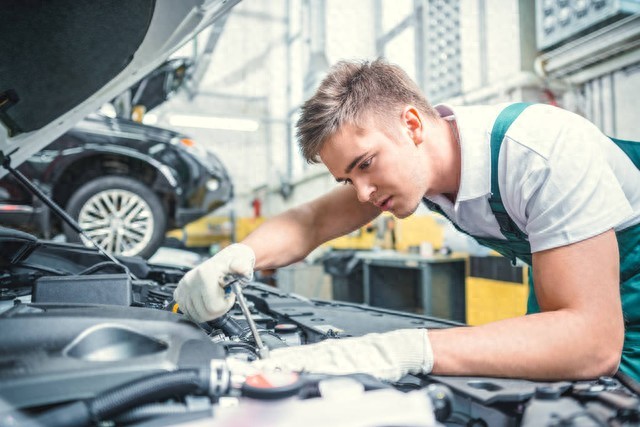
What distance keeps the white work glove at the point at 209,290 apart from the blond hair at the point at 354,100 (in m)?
0.31

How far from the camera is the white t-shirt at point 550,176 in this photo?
2.55 ft

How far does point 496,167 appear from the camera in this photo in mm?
925

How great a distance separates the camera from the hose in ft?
1.42

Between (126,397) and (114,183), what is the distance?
2.69m

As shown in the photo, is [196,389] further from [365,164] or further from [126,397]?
[365,164]

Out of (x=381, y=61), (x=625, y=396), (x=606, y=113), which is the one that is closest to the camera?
(x=625, y=396)

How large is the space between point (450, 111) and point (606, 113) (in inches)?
95.2

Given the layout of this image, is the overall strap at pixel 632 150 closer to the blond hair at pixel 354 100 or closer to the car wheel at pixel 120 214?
the blond hair at pixel 354 100

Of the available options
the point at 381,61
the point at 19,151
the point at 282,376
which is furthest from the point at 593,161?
the point at 19,151

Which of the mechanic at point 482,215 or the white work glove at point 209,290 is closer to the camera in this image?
the mechanic at point 482,215

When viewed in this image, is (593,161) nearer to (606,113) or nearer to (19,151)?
(19,151)

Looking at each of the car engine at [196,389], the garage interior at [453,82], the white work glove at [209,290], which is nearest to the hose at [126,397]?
the car engine at [196,389]

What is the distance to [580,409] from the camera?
524mm

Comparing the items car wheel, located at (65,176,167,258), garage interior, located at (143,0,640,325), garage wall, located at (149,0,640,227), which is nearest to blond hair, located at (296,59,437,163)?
garage interior, located at (143,0,640,325)
